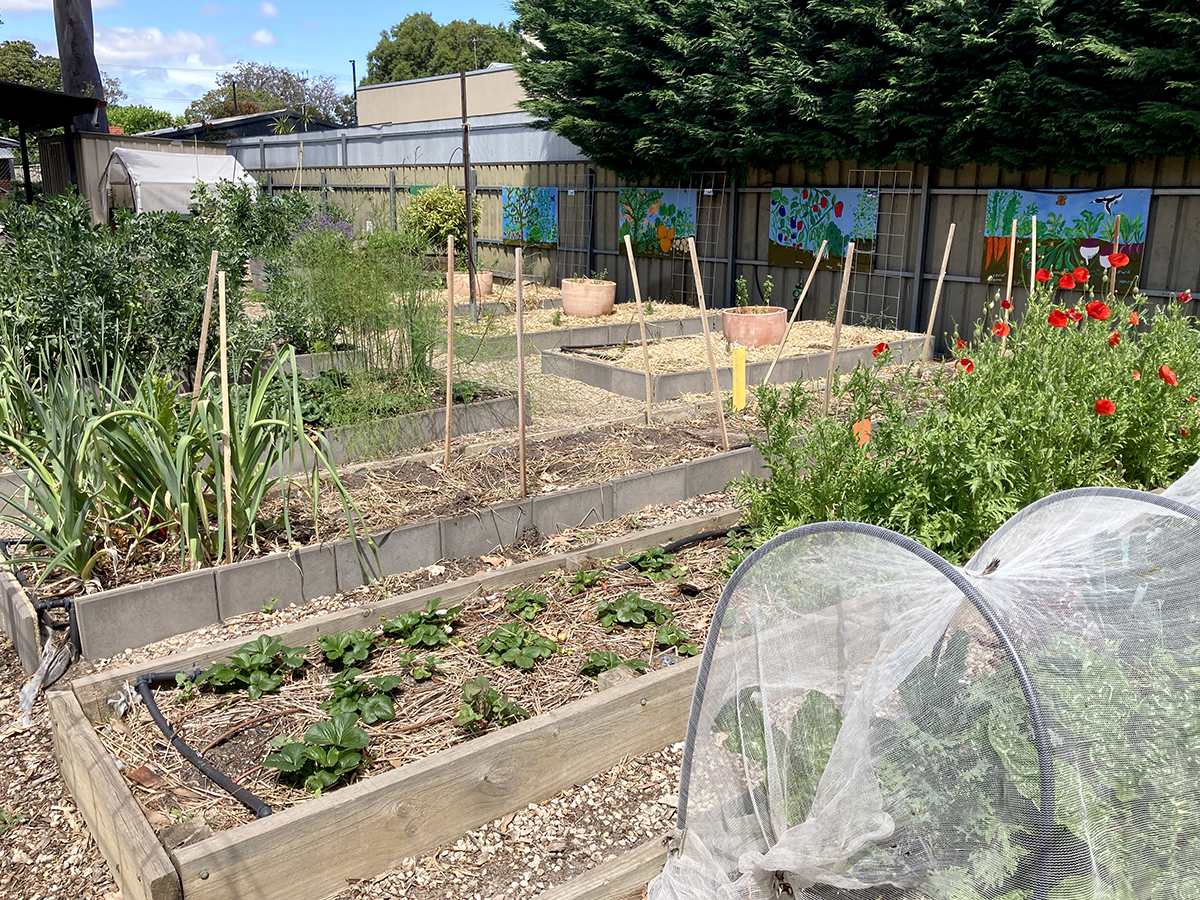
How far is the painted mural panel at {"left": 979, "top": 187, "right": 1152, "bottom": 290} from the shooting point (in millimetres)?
8000

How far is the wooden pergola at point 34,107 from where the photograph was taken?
11172mm

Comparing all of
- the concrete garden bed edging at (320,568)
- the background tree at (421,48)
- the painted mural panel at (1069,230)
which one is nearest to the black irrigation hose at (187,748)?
the concrete garden bed edging at (320,568)

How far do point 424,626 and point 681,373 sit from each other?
451cm

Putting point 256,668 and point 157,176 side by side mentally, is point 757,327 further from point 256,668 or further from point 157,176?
point 157,176

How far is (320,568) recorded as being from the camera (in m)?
3.80

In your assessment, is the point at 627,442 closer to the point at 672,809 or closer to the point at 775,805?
the point at 672,809

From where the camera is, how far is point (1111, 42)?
24.7 ft

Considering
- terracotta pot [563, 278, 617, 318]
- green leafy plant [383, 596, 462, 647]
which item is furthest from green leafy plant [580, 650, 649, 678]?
terracotta pot [563, 278, 617, 318]

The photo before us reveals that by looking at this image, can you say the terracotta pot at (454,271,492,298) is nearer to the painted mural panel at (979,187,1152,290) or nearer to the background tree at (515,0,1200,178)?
the background tree at (515,0,1200,178)

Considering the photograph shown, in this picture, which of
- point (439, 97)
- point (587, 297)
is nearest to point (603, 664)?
point (587, 297)

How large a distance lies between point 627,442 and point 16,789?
3.70m

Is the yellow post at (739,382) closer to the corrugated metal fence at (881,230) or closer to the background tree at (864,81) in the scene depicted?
the corrugated metal fence at (881,230)

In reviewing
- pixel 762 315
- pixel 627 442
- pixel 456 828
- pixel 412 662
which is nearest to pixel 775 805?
pixel 456 828

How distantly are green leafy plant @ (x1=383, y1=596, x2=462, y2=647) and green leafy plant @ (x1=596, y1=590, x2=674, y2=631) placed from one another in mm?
570
